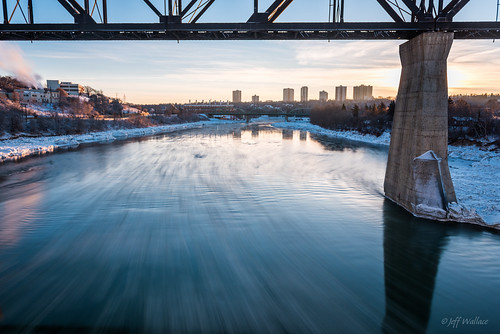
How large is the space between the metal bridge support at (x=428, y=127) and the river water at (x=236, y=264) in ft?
4.62

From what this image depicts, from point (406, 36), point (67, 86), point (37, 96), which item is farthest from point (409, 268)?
point (67, 86)

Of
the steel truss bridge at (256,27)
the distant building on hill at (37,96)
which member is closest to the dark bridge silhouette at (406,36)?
the steel truss bridge at (256,27)

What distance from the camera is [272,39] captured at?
51.5 feet

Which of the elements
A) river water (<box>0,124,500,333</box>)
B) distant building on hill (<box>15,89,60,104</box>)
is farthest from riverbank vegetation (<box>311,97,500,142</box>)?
distant building on hill (<box>15,89,60,104</box>)

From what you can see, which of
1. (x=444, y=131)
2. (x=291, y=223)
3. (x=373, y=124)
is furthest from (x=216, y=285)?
(x=373, y=124)

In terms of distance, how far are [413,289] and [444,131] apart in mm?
7897

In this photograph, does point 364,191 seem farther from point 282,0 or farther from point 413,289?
point 282,0

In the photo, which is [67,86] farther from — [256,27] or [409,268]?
[409,268]

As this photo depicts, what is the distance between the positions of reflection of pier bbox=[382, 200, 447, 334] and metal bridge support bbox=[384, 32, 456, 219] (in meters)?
1.25

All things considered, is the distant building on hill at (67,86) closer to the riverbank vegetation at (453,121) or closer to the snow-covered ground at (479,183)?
the riverbank vegetation at (453,121)

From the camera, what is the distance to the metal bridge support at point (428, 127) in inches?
526

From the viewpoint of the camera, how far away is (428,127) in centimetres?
1344

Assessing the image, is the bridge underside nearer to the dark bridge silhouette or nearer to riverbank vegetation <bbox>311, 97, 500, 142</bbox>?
the dark bridge silhouette

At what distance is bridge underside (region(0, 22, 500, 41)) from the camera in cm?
1379
